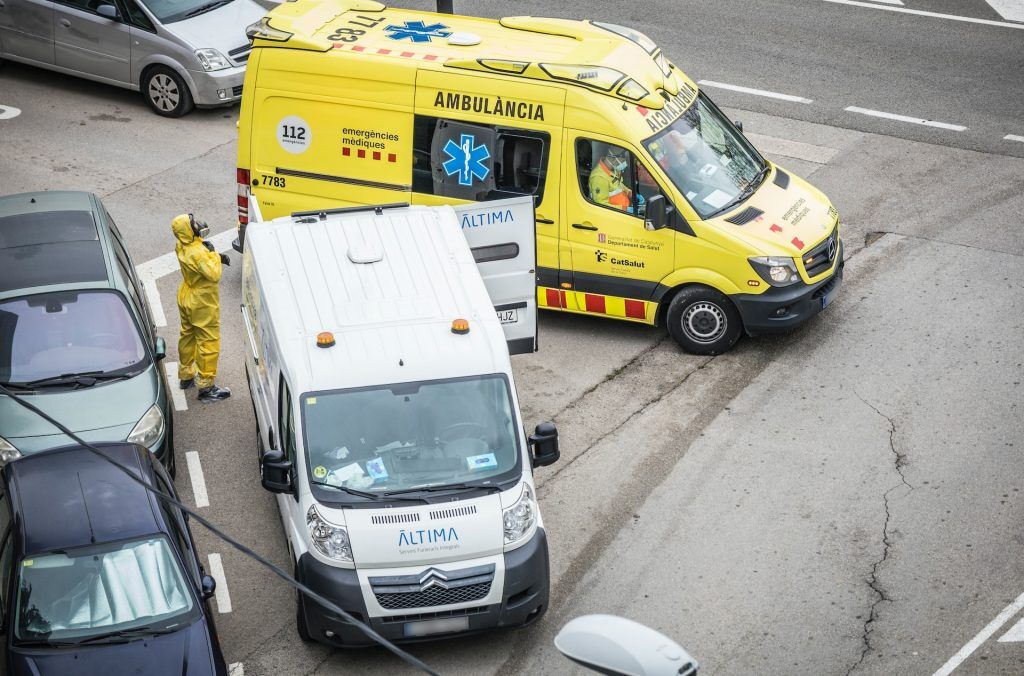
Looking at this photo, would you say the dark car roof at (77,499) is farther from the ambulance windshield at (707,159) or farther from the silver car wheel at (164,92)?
the silver car wheel at (164,92)

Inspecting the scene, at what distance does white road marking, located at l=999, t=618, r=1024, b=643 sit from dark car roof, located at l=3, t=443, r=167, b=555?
18.2ft

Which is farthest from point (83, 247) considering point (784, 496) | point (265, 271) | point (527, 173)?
point (784, 496)

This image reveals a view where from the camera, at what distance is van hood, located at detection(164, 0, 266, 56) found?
15.8 m

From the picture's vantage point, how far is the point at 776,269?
35.7 ft

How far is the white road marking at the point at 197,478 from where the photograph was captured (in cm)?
957

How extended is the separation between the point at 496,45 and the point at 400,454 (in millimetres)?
5162

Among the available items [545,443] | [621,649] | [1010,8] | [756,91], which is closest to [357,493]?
[545,443]

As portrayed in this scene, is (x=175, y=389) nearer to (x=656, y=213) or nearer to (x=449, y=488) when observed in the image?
(x=449, y=488)

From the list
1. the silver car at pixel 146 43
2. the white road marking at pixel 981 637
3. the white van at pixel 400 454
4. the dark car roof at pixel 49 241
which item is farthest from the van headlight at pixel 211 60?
the white road marking at pixel 981 637

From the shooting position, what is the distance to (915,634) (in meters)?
Answer: 8.18

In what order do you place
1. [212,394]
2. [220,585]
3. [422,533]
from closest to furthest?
[422,533] < [220,585] < [212,394]

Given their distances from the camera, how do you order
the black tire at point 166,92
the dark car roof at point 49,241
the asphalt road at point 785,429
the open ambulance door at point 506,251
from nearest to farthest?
1. the asphalt road at point 785,429
2. the open ambulance door at point 506,251
3. the dark car roof at point 49,241
4. the black tire at point 166,92

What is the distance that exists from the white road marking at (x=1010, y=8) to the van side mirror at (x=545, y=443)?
14238 millimetres

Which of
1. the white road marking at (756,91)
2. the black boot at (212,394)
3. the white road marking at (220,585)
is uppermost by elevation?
the white road marking at (756,91)
